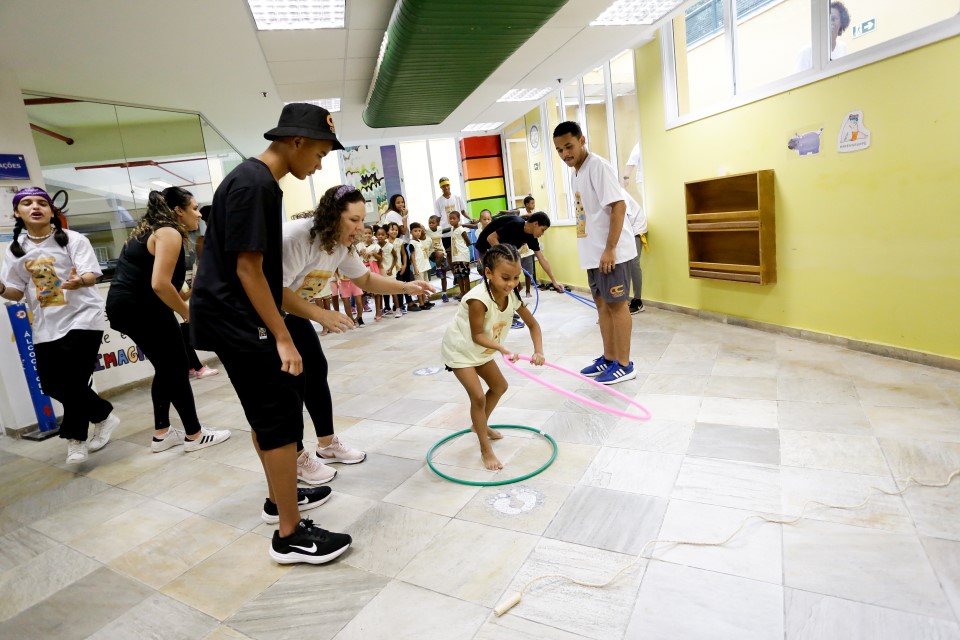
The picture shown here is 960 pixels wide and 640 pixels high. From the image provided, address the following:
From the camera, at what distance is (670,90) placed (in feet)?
18.8

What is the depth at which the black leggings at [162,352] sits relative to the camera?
10.4ft

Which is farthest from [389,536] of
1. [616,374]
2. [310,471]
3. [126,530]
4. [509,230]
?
[509,230]

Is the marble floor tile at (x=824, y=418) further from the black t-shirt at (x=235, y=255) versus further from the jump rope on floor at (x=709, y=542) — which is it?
the black t-shirt at (x=235, y=255)

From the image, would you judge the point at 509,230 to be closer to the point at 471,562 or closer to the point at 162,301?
the point at 162,301

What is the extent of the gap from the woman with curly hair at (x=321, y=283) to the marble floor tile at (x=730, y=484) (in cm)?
151

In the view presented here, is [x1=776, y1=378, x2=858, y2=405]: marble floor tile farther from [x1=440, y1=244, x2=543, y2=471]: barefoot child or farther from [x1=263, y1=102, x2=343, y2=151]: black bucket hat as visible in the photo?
[x1=263, y1=102, x2=343, y2=151]: black bucket hat

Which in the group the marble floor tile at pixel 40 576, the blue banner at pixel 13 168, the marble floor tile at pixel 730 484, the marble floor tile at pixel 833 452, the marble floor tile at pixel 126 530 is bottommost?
the marble floor tile at pixel 833 452

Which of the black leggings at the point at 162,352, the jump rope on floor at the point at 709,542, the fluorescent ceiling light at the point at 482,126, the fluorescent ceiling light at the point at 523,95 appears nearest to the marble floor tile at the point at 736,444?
the jump rope on floor at the point at 709,542

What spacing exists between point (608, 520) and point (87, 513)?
2.58 meters

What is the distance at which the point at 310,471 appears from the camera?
2.68 metres

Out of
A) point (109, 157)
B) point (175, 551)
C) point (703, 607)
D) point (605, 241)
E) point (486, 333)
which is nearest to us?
point (703, 607)

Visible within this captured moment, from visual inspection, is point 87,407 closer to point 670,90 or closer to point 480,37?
point 480,37

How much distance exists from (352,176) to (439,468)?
977cm

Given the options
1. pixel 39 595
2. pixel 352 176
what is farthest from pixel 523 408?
pixel 352 176
